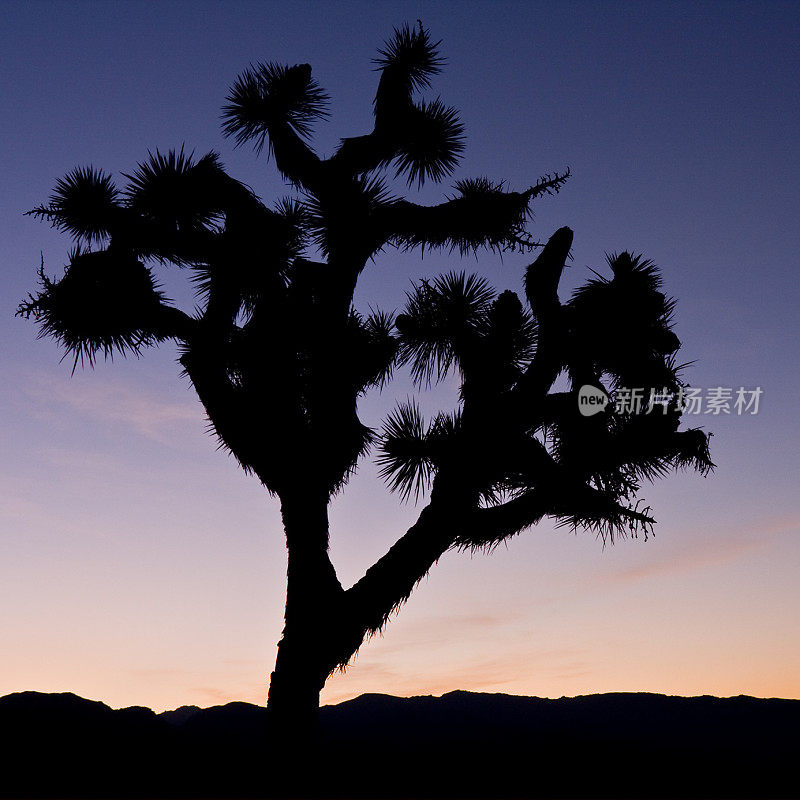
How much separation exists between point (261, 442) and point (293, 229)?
11.3ft

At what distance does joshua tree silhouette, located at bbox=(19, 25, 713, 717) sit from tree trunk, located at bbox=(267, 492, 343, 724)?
2cm

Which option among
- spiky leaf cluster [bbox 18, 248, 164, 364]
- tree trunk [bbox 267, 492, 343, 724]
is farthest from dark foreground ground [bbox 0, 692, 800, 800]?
spiky leaf cluster [bbox 18, 248, 164, 364]

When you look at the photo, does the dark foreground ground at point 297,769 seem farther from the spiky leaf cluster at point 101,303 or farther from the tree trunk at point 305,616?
the spiky leaf cluster at point 101,303

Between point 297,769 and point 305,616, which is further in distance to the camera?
point 305,616

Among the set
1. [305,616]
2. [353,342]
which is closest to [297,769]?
[305,616]

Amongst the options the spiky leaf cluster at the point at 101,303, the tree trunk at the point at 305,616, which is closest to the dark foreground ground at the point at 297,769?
the tree trunk at the point at 305,616

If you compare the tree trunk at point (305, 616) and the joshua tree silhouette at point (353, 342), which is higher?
the joshua tree silhouette at point (353, 342)

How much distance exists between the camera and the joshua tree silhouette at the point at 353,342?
271 inches

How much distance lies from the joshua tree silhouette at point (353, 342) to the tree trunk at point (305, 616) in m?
0.02

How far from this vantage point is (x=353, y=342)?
24.4 ft

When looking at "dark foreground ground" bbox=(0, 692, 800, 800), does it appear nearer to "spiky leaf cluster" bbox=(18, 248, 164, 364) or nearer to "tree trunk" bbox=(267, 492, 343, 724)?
"tree trunk" bbox=(267, 492, 343, 724)

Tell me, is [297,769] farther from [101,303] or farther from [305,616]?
[101,303]

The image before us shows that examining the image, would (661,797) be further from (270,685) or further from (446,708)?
(446,708)

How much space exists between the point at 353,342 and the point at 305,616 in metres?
2.56
